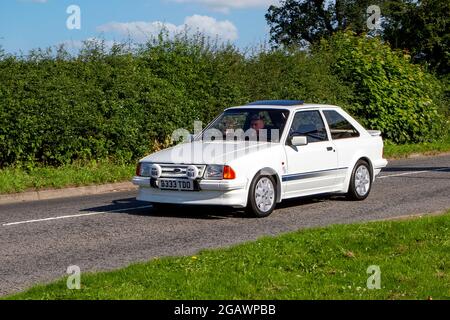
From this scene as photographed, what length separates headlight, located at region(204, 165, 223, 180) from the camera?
12.3 metres

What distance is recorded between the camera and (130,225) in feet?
39.8

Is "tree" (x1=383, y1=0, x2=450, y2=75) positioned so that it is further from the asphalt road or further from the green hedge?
the asphalt road

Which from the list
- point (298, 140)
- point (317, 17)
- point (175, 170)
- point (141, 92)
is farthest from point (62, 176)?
point (317, 17)

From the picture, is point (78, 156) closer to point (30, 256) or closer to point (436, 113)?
point (30, 256)

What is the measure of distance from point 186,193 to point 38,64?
8172 millimetres

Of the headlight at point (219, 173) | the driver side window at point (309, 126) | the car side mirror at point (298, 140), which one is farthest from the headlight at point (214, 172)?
the driver side window at point (309, 126)

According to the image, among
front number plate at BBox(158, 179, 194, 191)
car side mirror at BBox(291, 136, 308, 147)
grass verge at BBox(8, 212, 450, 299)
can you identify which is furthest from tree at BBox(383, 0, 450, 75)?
grass verge at BBox(8, 212, 450, 299)

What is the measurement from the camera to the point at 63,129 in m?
18.5

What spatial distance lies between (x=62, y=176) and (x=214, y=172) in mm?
5902

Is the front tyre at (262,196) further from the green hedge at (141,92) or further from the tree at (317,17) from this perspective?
the tree at (317,17)

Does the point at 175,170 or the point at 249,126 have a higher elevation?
the point at 249,126

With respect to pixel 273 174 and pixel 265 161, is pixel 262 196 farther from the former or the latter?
pixel 265 161

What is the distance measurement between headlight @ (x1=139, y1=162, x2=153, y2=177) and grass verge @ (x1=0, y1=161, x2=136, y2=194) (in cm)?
417

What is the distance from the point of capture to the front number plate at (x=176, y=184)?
12.5m
